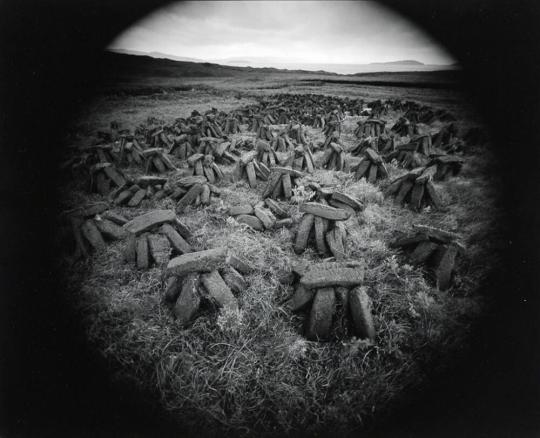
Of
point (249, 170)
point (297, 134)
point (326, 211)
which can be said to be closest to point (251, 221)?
point (326, 211)

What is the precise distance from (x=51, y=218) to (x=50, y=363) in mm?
2902

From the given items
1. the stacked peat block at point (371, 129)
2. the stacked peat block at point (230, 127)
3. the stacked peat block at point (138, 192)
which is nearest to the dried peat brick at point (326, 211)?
the stacked peat block at point (138, 192)

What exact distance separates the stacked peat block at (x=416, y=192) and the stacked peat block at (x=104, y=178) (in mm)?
7532

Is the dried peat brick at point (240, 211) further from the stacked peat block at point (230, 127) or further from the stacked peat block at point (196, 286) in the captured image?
the stacked peat block at point (230, 127)

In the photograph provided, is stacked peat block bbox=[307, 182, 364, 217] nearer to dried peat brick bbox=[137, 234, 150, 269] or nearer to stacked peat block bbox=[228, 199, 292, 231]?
stacked peat block bbox=[228, 199, 292, 231]

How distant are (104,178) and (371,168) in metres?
7.99

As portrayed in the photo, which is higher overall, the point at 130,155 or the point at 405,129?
the point at 405,129

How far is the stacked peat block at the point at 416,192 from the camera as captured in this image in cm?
614

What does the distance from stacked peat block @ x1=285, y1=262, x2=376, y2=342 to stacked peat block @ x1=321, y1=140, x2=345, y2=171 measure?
6.41m

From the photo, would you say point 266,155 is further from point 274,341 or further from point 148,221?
point 274,341

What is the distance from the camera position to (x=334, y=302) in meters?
3.03

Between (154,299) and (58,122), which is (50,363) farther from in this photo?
(58,122)

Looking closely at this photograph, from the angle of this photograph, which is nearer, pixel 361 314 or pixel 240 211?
pixel 361 314

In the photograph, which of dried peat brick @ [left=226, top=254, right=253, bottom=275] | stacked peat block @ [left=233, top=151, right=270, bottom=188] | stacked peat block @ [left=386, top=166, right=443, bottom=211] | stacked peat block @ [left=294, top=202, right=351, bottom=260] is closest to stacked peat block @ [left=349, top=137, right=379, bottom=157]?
stacked peat block @ [left=386, top=166, right=443, bottom=211]
